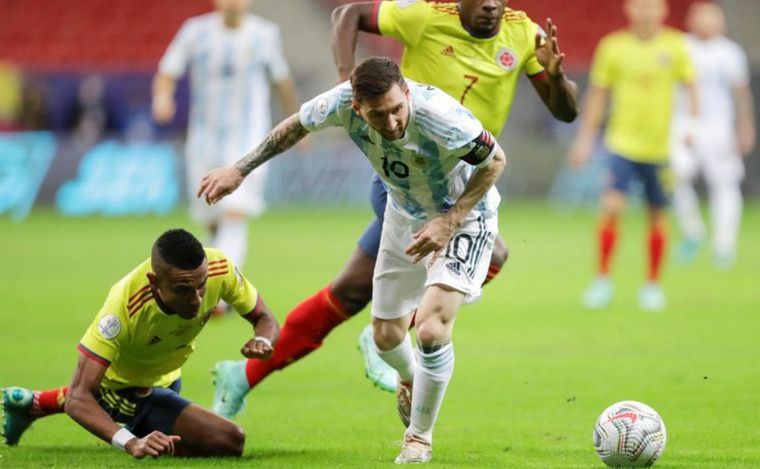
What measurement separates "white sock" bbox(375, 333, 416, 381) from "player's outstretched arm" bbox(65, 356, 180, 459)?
4.80 feet

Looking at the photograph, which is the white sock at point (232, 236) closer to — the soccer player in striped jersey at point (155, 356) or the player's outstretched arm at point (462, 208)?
the soccer player in striped jersey at point (155, 356)

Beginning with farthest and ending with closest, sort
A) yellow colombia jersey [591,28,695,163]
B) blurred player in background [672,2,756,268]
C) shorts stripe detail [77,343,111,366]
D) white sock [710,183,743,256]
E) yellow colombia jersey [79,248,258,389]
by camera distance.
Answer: blurred player in background [672,2,756,268]
white sock [710,183,743,256]
yellow colombia jersey [591,28,695,163]
yellow colombia jersey [79,248,258,389]
shorts stripe detail [77,343,111,366]

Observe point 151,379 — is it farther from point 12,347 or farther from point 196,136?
point 196,136

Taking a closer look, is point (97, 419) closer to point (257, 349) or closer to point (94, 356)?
point (94, 356)

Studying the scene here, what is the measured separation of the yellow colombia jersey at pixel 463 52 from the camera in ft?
24.8

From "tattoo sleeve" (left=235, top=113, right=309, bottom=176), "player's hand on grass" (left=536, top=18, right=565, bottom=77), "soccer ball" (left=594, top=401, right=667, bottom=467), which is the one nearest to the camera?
"soccer ball" (left=594, top=401, right=667, bottom=467)

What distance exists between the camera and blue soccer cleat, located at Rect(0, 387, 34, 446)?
23.1 feet

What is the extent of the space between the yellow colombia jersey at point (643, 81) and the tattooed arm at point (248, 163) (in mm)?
7384

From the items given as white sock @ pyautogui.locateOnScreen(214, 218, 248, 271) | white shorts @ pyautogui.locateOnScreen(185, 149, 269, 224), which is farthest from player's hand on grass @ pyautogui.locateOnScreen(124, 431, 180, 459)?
white sock @ pyautogui.locateOnScreen(214, 218, 248, 271)

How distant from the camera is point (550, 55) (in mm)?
7227

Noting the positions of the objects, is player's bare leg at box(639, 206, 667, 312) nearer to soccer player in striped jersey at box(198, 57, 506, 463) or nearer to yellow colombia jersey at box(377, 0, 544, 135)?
yellow colombia jersey at box(377, 0, 544, 135)

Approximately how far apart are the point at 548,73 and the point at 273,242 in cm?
1238

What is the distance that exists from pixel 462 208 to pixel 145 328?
1.53 m

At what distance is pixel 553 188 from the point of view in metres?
25.5
